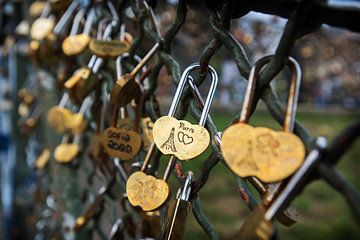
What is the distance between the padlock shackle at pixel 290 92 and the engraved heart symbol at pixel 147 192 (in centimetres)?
15

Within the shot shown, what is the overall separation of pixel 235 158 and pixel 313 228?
7.14 feet

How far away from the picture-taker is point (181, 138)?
438 mm

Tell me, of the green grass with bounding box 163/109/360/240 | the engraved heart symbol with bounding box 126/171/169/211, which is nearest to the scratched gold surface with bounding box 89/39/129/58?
the engraved heart symbol with bounding box 126/171/169/211

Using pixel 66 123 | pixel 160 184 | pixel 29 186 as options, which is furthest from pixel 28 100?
pixel 160 184

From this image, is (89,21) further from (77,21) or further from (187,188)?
(187,188)

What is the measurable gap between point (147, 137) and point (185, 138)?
0.54ft

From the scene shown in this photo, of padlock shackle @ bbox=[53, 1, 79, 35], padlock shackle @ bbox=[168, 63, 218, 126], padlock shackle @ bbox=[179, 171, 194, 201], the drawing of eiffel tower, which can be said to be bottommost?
padlock shackle @ bbox=[53, 1, 79, 35]

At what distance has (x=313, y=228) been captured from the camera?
2.34m

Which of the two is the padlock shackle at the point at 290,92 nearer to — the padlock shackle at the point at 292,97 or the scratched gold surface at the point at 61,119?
the padlock shackle at the point at 292,97

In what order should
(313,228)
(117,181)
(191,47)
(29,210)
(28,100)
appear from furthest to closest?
1. (191,47)
2. (313,228)
3. (29,210)
4. (28,100)
5. (117,181)

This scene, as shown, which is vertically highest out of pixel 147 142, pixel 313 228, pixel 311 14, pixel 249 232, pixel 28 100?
pixel 311 14

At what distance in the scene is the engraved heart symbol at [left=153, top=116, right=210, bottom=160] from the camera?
0.43m

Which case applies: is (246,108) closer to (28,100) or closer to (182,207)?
(182,207)

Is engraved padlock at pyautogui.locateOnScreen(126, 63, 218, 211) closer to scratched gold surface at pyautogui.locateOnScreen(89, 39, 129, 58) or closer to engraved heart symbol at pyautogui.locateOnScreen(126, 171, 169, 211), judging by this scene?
engraved heart symbol at pyautogui.locateOnScreen(126, 171, 169, 211)
